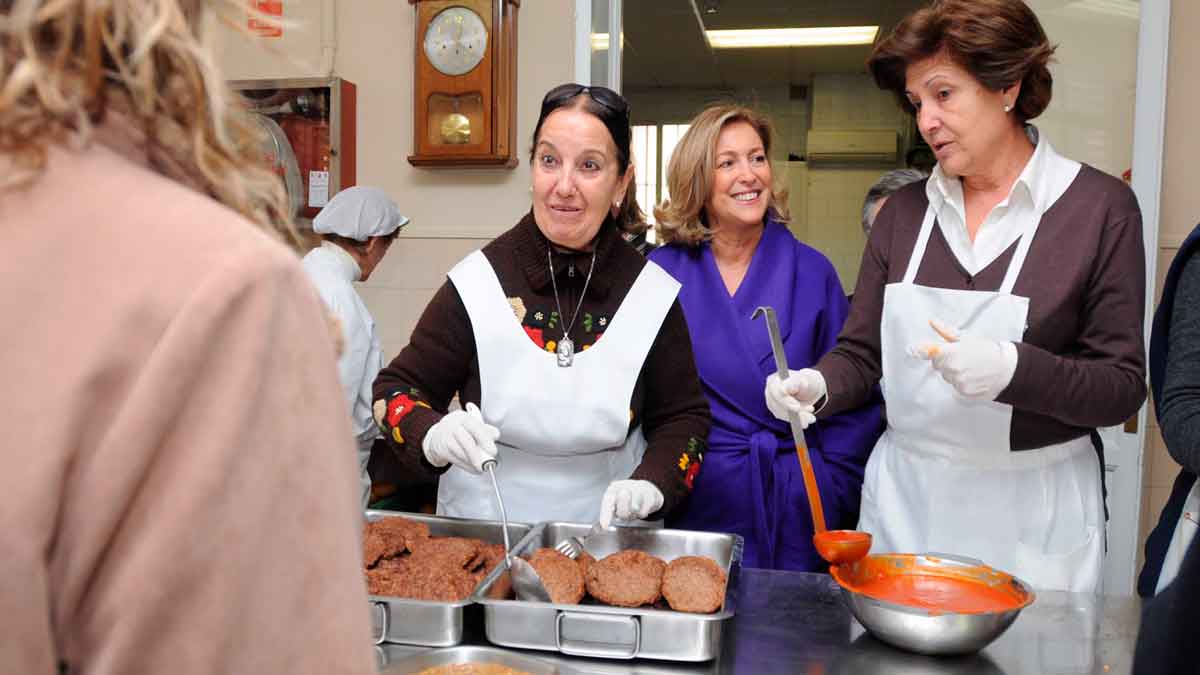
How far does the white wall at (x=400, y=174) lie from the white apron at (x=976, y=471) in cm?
231

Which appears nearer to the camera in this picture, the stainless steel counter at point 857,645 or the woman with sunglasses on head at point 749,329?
the stainless steel counter at point 857,645

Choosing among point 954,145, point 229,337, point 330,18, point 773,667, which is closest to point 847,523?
point 954,145

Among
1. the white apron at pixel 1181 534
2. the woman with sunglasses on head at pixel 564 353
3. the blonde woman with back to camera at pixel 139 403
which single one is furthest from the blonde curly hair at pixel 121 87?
the white apron at pixel 1181 534

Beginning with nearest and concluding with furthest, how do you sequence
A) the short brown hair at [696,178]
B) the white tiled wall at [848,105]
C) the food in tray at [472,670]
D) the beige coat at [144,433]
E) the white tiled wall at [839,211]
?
the beige coat at [144,433]
the food in tray at [472,670]
the short brown hair at [696,178]
the white tiled wall at [848,105]
the white tiled wall at [839,211]

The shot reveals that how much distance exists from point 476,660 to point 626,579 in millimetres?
298

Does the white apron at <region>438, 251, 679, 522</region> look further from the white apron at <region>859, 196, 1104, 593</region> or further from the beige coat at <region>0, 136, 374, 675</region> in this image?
the beige coat at <region>0, 136, 374, 675</region>

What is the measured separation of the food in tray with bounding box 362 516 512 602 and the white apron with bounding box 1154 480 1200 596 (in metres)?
1.29

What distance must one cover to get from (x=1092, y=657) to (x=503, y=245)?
1.40 m

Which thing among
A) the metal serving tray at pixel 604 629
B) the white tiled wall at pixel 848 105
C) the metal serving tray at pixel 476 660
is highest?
the white tiled wall at pixel 848 105

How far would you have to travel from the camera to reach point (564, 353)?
202cm

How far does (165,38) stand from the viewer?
50 centimetres

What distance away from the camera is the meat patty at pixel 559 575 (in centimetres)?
148

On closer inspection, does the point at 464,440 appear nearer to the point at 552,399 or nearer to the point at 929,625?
the point at 552,399

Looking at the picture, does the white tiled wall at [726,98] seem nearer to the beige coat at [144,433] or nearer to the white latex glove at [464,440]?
the white latex glove at [464,440]
